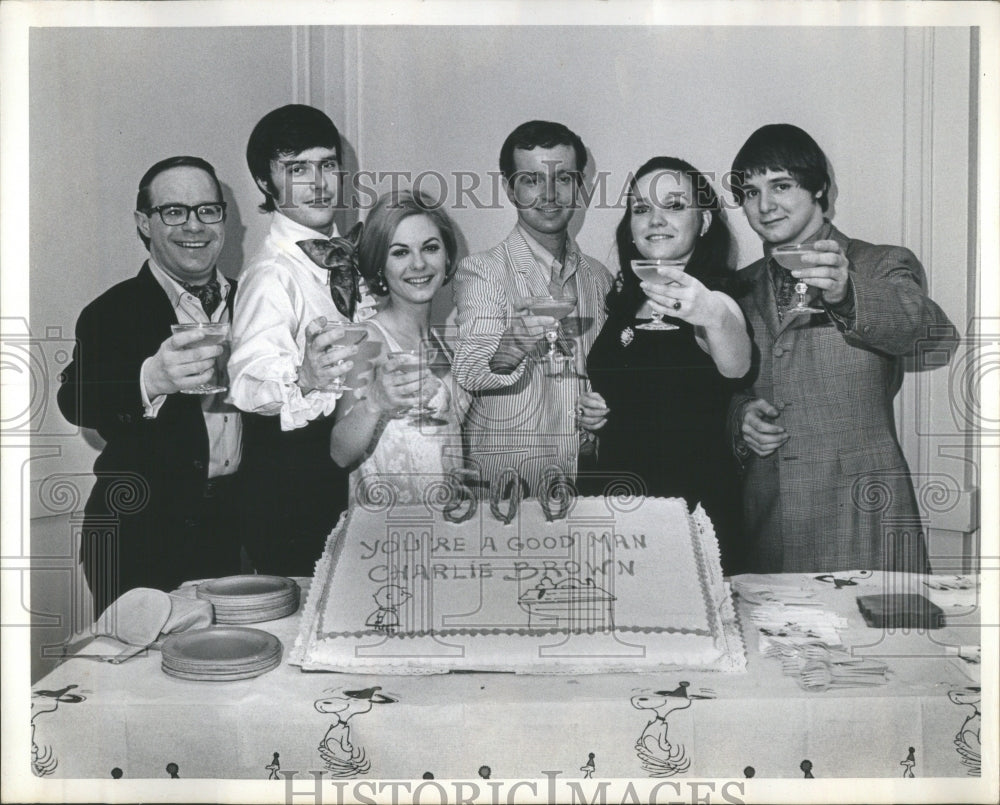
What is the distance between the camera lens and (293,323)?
3.61m

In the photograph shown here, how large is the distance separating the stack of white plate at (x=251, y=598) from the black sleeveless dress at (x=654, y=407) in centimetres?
103

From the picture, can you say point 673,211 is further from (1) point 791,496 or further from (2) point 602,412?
(1) point 791,496

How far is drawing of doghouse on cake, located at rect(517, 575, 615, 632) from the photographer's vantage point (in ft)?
11.5

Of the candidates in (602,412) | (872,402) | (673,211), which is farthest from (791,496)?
(673,211)

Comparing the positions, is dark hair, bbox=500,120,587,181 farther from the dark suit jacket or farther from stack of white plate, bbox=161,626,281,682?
stack of white plate, bbox=161,626,281,682

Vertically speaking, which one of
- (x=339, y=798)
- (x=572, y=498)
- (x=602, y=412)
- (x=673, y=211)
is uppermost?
(x=673, y=211)

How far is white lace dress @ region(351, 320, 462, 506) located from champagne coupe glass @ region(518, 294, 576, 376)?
0.34 meters

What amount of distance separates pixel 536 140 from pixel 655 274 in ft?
1.94

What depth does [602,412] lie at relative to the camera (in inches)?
142

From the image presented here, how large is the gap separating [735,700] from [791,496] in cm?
75

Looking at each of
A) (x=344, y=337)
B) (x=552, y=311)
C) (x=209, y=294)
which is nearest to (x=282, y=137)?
(x=209, y=294)

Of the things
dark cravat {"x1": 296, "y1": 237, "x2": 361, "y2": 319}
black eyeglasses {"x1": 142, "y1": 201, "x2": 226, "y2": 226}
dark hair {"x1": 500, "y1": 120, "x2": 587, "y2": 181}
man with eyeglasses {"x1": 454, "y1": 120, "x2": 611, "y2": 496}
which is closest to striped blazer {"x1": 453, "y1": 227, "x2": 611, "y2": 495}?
man with eyeglasses {"x1": 454, "y1": 120, "x2": 611, "y2": 496}

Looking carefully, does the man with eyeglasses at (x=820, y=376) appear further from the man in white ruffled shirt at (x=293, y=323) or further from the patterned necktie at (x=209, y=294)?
the patterned necktie at (x=209, y=294)

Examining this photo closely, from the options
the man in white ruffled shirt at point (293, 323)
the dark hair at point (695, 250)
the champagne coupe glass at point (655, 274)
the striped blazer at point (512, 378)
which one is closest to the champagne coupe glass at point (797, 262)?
the dark hair at point (695, 250)
